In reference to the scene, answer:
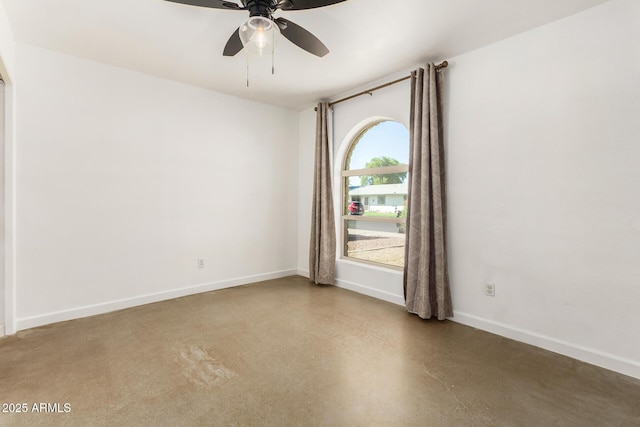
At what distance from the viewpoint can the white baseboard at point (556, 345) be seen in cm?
204

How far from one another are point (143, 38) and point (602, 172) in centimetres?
383

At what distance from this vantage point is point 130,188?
327 cm

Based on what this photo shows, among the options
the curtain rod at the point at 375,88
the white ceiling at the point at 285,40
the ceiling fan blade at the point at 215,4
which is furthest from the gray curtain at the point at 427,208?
the ceiling fan blade at the point at 215,4

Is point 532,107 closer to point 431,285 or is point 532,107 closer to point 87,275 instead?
point 431,285

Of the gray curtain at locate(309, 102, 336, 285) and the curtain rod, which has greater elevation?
the curtain rod

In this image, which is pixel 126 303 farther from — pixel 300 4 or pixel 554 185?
pixel 554 185

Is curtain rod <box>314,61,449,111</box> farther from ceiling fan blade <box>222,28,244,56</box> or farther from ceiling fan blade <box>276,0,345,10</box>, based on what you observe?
ceiling fan blade <box>222,28,244,56</box>

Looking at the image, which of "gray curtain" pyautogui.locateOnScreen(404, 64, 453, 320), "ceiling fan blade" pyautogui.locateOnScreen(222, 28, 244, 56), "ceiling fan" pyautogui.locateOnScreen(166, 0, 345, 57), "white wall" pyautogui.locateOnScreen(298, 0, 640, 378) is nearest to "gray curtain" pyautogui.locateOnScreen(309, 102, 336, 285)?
"gray curtain" pyautogui.locateOnScreen(404, 64, 453, 320)

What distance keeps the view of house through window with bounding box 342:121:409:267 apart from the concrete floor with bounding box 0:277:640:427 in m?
1.05

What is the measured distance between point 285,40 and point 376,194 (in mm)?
2095

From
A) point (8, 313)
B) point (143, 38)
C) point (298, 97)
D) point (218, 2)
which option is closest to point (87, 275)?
point (8, 313)

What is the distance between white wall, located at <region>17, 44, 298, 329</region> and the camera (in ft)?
9.14

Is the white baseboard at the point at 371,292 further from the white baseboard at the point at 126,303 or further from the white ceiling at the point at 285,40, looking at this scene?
the white ceiling at the point at 285,40

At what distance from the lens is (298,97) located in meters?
4.10
